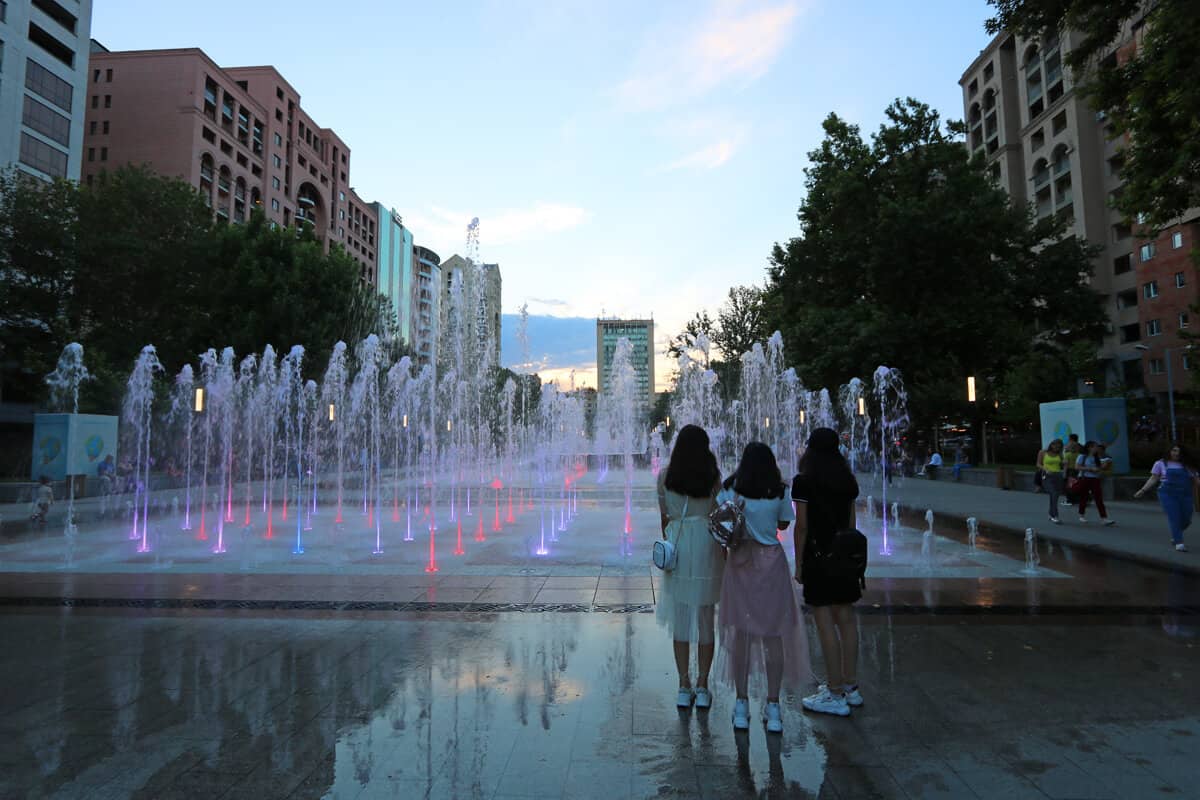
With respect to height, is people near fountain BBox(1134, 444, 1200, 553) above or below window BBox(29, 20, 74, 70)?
below

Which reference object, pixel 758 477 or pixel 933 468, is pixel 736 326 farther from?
pixel 758 477

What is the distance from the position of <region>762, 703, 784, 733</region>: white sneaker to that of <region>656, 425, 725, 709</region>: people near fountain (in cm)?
40

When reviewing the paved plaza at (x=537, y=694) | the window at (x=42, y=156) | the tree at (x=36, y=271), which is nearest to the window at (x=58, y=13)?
the window at (x=42, y=156)

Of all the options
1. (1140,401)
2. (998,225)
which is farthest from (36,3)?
(1140,401)

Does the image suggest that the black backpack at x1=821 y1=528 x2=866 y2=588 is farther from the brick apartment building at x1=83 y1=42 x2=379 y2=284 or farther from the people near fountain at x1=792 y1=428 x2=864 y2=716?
the brick apartment building at x1=83 y1=42 x2=379 y2=284

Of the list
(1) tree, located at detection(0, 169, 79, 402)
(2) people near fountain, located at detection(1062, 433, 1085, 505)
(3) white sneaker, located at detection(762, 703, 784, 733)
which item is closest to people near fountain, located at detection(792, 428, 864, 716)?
(3) white sneaker, located at detection(762, 703, 784, 733)

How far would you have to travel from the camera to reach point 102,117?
56781 mm

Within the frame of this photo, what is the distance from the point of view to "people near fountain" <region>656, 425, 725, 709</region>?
401cm

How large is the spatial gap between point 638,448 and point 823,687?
209ft

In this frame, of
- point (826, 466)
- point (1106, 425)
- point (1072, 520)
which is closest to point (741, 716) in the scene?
point (826, 466)

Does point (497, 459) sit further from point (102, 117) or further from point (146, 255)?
point (102, 117)

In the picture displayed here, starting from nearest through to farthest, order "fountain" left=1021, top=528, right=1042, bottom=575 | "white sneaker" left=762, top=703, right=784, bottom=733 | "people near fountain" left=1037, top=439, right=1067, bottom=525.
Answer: "white sneaker" left=762, top=703, right=784, bottom=733 → "fountain" left=1021, top=528, right=1042, bottom=575 → "people near fountain" left=1037, top=439, right=1067, bottom=525

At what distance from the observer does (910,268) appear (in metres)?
27.2

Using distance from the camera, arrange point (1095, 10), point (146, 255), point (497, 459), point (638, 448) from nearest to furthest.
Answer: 1. point (1095, 10)
2. point (146, 255)
3. point (497, 459)
4. point (638, 448)
